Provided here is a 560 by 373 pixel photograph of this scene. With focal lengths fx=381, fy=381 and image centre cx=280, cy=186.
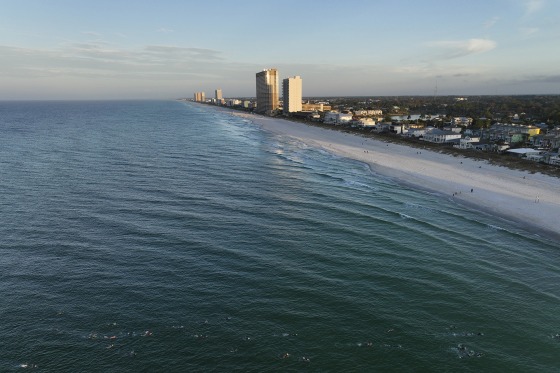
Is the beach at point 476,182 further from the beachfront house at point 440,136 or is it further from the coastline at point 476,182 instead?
the beachfront house at point 440,136

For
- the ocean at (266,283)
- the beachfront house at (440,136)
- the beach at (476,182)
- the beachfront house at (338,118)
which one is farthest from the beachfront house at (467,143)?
the beachfront house at (338,118)

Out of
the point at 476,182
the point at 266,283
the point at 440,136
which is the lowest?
the point at 266,283

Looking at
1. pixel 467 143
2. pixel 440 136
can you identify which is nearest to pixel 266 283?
pixel 467 143

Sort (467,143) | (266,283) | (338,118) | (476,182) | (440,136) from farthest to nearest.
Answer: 1. (338,118)
2. (440,136)
3. (467,143)
4. (476,182)
5. (266,283)

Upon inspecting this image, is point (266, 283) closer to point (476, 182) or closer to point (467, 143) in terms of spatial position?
point (476, 182)

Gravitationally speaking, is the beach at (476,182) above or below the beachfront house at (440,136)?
below

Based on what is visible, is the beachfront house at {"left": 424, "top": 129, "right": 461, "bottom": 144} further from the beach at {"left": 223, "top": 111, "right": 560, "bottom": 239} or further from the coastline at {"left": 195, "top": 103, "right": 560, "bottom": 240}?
the coastline at {"left": 195, "top": 103, "right": 560, "bottom": 240}

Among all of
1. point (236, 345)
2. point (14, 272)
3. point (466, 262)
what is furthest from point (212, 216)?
point (466, 262)

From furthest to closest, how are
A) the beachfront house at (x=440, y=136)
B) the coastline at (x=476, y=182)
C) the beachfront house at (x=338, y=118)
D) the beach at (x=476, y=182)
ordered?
the beachfront house at (x=338, y=118) < the beachfront house at (x=440, y=136) < the beach at (x=476, y=182) < the coastline at (x=476, y=182)
